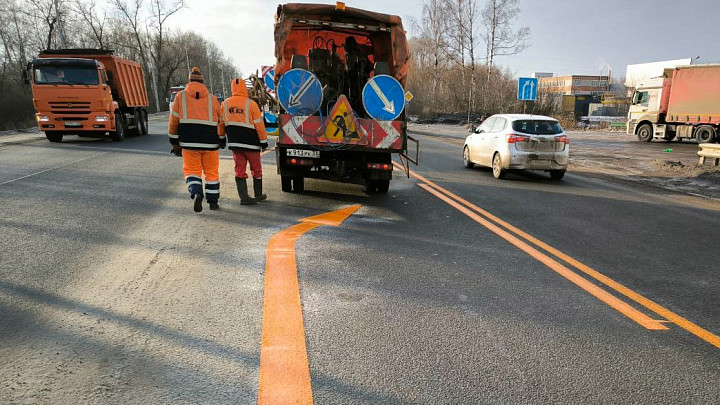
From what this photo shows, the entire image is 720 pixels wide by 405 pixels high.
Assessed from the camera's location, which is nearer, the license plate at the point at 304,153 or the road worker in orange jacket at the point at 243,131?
the road worker in orange jacket at the point at 243,131

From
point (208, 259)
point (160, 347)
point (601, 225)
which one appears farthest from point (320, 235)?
point (601, 225)

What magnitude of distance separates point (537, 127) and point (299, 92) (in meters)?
6.41

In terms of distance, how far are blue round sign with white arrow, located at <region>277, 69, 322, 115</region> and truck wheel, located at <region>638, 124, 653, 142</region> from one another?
84.2 ft

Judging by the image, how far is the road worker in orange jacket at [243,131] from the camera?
23.7 ft

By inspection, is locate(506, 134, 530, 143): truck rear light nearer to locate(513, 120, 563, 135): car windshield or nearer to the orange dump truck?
locate(513, 120, 563, 135): car windshield

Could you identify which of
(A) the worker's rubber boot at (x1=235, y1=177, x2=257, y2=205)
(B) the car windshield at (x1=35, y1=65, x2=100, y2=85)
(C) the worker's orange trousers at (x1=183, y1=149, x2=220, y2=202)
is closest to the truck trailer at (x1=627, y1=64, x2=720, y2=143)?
(A) the worker's rubber boot at (x1=235, y1=177, x2=257, y2=205)

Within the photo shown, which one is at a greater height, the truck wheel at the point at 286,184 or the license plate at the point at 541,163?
the license plate at the point at 541,163

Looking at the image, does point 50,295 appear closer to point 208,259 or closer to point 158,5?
point 208,259

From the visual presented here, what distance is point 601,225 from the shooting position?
678cm

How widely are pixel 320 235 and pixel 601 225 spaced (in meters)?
4.26

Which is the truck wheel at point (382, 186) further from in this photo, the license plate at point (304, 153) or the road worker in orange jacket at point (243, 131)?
the road worker in orange jacket at point (243, 131)

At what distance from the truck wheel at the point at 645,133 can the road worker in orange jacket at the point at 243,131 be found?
26.4 metres

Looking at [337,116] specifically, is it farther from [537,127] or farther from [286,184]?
[537,127]

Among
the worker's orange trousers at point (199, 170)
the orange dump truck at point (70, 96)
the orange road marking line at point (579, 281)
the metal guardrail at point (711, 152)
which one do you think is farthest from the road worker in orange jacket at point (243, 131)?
the metal guardrail at point (711, 152)
